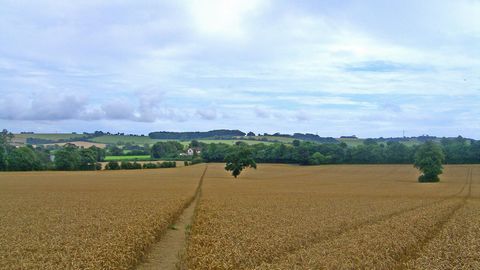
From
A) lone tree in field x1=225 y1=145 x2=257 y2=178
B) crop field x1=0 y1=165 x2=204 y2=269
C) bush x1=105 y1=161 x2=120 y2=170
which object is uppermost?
lone tree in field x1=225 y1=145 x2=257 y2=178

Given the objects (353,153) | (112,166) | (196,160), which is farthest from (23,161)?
(353,153)

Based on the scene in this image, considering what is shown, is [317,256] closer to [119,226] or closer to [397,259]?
[397,259]

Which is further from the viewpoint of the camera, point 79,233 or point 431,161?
point 431,161

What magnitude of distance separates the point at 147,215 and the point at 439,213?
21.5 m

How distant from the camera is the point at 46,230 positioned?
2492 cm

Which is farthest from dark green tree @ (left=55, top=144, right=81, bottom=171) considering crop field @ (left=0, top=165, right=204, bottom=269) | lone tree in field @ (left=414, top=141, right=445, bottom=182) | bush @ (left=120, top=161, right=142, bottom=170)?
lone tree in field @ (left=414, top=141, right=445, bottom=182)

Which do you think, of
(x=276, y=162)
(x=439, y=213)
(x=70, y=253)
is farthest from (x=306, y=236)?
(x=276, y=162)

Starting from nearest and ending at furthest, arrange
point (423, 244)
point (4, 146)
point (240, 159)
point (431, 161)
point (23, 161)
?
point (423, 244) < point (431, 161) < point (240, 159) < point (23, 161) < point (4, 146)

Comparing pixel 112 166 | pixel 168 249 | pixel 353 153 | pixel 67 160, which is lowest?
pixel 112 166

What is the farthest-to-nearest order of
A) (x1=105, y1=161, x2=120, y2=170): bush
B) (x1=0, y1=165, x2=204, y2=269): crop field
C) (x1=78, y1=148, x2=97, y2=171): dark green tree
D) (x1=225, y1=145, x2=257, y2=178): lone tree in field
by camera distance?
1. (x1=105, y1=161, x2=120, y2=170): bush
2. (x1=78, y1=148, x2=97, y2=171): dark green tree
3. (x1=225, y1=145, x2=257, y2=178): lone tree in field
4. (x1=0, y1=165, x2=204, y2=269): crop field

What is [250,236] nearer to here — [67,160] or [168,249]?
[168,249]

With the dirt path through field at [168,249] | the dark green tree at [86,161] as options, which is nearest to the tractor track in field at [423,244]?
the dirt path through field at [168,249]

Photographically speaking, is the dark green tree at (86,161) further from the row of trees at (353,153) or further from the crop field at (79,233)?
the crop field at (79,233)

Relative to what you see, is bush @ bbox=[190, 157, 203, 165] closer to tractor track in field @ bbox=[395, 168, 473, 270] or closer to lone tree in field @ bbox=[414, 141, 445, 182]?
lone tree in field @ bbox=[414, 141, 445, 182]
